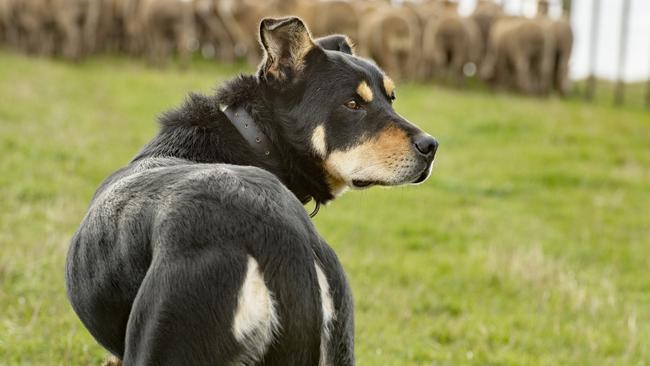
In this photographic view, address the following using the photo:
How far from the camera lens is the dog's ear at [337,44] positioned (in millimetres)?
5941

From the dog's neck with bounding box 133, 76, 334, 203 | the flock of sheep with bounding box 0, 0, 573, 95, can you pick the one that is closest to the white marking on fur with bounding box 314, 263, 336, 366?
the dog's neck with bounding box 133, 76, 334, 203

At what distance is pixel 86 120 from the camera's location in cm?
1574

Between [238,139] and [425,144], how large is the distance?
1.02m

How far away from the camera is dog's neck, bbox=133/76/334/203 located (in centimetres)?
478

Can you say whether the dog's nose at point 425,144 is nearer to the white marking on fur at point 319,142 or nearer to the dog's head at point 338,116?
the dog's head at point 338,116

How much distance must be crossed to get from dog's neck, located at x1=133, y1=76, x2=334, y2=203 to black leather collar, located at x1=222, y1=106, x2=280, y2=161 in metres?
0.02

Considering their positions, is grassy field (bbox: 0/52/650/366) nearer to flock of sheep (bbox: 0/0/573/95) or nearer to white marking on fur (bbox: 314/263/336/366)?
white marking on fur (bbox: 314/263/336/366)

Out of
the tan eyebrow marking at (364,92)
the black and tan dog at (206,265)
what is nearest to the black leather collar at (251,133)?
the black and tan dog at (206,265)

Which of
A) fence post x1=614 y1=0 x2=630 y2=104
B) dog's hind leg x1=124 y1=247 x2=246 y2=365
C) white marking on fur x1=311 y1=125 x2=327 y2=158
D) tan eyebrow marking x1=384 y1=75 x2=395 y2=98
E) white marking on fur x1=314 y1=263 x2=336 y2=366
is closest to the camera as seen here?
dog's hind leg x1=124 y1=247 x2=246 y2=365

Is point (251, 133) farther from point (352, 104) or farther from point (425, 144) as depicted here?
point (425, 144)

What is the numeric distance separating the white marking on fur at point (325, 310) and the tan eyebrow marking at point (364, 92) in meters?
1.83

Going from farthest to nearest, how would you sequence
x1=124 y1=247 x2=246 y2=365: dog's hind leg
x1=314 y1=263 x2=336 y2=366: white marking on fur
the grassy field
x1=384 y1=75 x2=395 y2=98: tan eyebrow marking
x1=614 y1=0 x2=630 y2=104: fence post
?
x1=614 y1=0 x2=630 y2=104: fence post < the grassy field < x1=384 y1=75 x2=395 y2=98: tan eyebrow marking < x1=314 y1=263 x2=336 y2=366: white marking on fur < x1=124 y1=247 x2=246 y2=365: dog's hind leg

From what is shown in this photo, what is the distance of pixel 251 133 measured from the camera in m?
4.98

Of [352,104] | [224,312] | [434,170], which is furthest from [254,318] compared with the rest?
[434,170]
